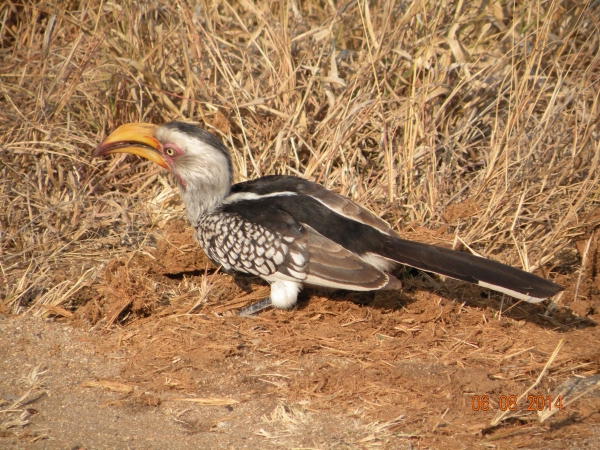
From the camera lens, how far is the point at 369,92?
17.4 feet

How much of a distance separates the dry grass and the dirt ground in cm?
9

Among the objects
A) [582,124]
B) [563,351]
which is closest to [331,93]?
[582,124]

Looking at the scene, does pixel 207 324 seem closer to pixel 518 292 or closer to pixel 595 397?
pixel 518 292

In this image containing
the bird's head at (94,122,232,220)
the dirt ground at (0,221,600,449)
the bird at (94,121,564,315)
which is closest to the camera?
the dirt ground at (0,221,600,449)

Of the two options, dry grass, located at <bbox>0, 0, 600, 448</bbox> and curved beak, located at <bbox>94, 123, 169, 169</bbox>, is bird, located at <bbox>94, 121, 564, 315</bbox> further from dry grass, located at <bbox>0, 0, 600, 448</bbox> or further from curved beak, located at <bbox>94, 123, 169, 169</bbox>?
dry grass, located at <bbox>0, 0, 600, 448</bbox>

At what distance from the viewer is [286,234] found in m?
4.21

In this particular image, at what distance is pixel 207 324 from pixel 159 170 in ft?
5.44

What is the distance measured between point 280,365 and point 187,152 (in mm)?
1611

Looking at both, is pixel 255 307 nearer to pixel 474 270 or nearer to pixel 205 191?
pixel 205 191

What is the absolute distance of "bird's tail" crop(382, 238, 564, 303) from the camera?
3797 mm
